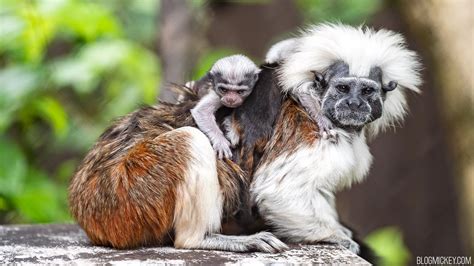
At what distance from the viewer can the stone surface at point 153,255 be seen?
15.3 ft

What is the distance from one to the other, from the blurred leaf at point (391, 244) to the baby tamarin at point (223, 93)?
4.30 metres

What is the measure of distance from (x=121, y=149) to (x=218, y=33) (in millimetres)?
5741

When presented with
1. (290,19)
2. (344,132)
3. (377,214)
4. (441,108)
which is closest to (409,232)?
(377,214)

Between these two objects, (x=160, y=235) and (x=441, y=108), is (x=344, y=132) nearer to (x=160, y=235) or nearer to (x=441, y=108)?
(x=160, y=235)

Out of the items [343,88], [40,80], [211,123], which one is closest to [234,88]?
[211,123]

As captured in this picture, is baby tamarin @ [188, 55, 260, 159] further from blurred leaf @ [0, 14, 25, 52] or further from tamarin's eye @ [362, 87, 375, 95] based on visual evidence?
blurred leaf @ [0, 14, 25, 52]

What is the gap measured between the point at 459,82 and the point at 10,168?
422 cm

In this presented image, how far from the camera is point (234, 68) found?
17.1 feet

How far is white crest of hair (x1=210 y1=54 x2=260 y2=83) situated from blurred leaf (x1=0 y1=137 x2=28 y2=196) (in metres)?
2.13

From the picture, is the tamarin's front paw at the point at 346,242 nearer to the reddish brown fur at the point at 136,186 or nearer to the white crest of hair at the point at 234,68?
the reddish brown fur at the point at 136,186

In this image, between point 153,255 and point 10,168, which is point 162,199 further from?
point 10,168

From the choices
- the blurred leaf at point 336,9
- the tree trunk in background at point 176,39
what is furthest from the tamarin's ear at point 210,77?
the blurred leaf at point 336,9

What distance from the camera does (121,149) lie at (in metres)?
5.13

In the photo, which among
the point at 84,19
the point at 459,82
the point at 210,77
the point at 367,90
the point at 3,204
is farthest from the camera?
the point at 459,82
